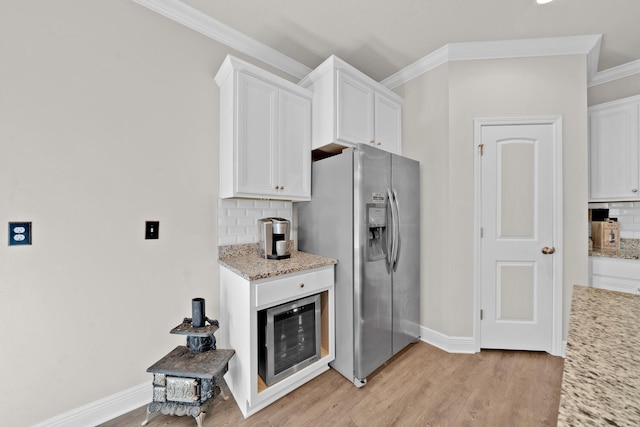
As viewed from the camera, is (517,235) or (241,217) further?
(517,235)

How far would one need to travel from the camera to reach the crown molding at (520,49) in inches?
90.1

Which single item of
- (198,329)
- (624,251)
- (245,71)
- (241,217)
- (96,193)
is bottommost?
(198,329)

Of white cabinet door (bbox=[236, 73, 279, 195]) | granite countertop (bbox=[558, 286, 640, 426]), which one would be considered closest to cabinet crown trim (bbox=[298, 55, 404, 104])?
white cabinet door (bbox=[236, 73, 279, 195])

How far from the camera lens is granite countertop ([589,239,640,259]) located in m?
2.41

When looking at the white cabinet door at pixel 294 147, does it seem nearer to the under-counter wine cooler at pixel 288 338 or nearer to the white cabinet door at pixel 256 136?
the white cabinet door at pixel 256 136

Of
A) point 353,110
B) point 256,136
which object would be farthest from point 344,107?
point 256,136

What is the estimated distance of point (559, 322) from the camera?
2334 millimetres

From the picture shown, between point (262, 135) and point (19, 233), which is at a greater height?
point (262, 135)

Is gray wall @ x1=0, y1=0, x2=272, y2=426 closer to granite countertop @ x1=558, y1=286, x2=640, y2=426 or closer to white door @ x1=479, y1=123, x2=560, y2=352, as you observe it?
granite countertop @ x1=558, y1=286, x2=640, y2=426

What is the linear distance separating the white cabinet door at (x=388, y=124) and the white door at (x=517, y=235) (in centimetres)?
77

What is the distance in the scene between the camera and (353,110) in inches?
92.2

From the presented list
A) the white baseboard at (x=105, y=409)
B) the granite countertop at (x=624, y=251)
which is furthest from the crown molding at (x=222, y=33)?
the granite countertop at (x=624, y=251)

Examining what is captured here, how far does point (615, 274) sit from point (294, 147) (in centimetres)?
315

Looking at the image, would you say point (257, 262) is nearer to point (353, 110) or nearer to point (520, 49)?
point (353, 110)
